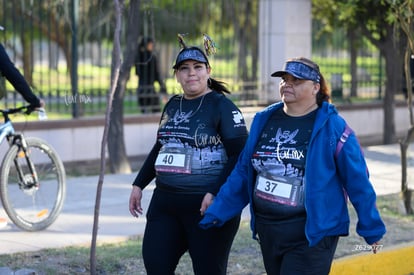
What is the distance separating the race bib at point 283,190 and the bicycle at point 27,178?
3.20m

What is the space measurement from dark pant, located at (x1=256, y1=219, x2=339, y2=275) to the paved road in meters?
2.80

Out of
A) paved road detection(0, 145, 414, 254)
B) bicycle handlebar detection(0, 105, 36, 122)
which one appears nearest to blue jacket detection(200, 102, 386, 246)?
paved road detection(0, 145, 414, 254)

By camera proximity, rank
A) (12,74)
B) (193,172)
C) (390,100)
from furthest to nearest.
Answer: (390,100)
(12,74)
(193,172)

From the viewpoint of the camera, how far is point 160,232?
5.00 meters

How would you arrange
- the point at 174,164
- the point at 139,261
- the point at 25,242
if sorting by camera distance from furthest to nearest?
the point at 25,242
the point at 139,261
the point at 174,164

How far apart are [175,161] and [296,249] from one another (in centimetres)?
88

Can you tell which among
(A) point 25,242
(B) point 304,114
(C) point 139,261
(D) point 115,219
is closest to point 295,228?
(B) point 304,114

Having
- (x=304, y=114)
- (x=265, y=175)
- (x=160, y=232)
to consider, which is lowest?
(x=160, y=232)

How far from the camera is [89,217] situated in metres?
8.29

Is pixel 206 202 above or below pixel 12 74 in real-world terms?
below

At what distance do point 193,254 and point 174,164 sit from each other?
53 cm

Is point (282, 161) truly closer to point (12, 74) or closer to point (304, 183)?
point (304, 183)

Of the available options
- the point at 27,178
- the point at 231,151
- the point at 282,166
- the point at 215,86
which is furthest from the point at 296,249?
the point at 27,178

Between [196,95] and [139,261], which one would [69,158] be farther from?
[196,95]
